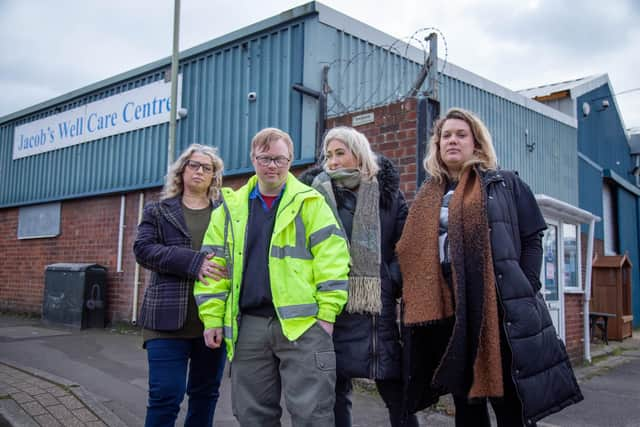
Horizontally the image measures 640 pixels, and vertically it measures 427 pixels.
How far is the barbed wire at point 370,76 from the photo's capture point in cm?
694

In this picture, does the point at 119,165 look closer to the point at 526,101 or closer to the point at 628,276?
the point at 526,101

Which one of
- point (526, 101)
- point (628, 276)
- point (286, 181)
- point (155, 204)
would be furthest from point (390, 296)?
point (628, 276)

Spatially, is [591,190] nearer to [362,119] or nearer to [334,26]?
[334,26]

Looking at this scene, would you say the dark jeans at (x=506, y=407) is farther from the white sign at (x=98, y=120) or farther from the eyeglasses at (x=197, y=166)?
the white sign at (x=98, y=120)

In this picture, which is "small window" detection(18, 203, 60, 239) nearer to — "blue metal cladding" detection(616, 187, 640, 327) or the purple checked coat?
the purple checked coat

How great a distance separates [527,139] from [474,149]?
30.2ft

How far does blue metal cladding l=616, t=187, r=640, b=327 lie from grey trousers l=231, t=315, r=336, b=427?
47.0 ft

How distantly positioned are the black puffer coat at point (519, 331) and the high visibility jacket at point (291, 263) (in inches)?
20.2

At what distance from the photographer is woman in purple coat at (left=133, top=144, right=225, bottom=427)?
2869mm

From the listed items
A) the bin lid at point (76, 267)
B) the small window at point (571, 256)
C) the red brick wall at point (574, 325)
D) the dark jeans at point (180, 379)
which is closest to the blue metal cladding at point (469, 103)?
the small window at point (571, 256)

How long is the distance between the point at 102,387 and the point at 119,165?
18.5ft

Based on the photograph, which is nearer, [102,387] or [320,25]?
[102,387]

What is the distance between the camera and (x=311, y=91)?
21.8 ft

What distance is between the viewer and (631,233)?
15.6 metres
